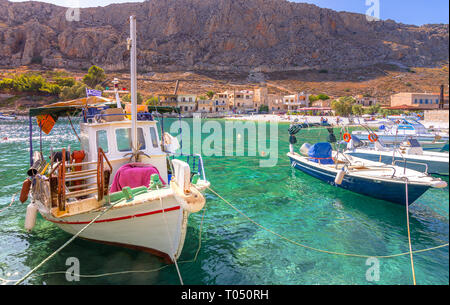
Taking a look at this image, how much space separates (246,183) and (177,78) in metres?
115

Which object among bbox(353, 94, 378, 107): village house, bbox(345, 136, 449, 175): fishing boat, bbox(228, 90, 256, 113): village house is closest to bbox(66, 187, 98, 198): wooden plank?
bbox(345, 136, 449, 175): fishing boat

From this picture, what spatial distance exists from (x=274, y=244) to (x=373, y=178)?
219 inches

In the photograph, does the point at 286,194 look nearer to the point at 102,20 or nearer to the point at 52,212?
the point at 52,212

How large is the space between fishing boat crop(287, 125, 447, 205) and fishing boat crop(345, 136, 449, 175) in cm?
192

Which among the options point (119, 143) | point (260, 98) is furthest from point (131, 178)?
point (260, 98)

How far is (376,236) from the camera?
8336 millimetres

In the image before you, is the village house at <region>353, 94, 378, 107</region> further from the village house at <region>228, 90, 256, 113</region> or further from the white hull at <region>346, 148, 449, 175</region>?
the white hull at <region>346, 148, 449, 175</region>

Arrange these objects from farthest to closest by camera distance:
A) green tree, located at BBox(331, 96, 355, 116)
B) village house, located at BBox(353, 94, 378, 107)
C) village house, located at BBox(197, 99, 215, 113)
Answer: village house, located at BBox(197, 99, 215, 113)
village house, located at BBox(353, 94, 378, 107)
green tree, located at BBox(331, 96, 355, 116)

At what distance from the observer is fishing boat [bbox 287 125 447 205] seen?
Result: 971cm

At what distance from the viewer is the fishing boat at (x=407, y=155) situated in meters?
13.9

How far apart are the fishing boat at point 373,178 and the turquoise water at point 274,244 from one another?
0.51 metres

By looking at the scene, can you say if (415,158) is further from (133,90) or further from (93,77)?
(93,77)

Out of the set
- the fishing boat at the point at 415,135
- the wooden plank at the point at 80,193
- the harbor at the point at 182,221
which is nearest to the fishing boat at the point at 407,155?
the harbor at the point at 182,221

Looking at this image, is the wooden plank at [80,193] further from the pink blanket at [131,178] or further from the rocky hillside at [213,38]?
the rocky hillside at [213,38]
